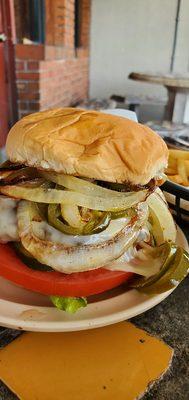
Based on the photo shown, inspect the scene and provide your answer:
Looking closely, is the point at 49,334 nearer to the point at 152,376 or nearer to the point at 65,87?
the point at 152,376

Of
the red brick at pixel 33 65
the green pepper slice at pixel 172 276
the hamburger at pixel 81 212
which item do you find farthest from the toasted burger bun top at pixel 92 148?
the red brick at pixel 33 65

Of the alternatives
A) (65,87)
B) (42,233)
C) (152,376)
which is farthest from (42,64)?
(152,376)

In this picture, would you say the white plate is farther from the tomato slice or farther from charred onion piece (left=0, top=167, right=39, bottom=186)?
charred onion piece (left=0, top=167, right=39, bottom=186)

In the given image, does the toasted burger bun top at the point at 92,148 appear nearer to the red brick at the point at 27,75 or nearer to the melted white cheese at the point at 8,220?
the melted white cheese at the point at 8,220

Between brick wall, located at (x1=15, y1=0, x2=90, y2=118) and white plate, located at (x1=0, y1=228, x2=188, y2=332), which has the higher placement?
brick wall, located at (x1=15, y1=0, x2=90, y2=118)

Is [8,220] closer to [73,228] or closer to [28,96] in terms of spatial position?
[73,228]

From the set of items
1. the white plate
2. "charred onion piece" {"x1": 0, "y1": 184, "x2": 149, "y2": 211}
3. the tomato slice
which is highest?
"charred onion piece" {"x1": 0, "y1": 184, "x2": 149, "y2": 211}

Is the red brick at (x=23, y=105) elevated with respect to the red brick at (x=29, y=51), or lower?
lower

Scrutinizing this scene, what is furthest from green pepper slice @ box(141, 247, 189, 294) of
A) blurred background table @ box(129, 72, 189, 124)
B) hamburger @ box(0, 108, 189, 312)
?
blurred background table @ box(129, 72, 189, 124)
